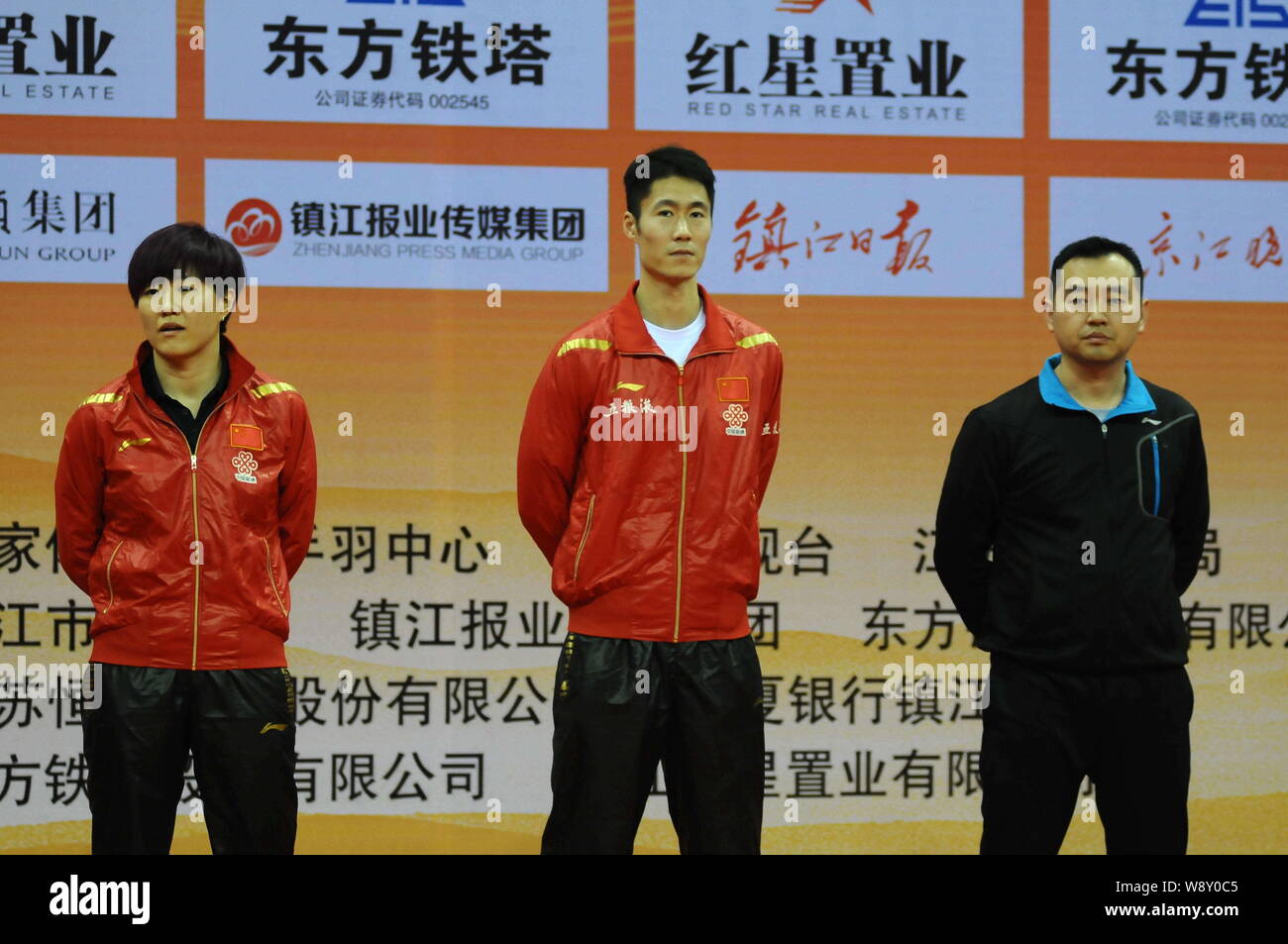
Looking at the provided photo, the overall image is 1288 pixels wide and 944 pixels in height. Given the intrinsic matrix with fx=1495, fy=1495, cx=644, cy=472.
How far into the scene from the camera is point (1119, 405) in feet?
9.18

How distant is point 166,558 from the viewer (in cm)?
278

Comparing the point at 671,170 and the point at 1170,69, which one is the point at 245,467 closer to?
the point at 671,170

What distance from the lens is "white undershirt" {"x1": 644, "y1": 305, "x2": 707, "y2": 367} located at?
9.47ft

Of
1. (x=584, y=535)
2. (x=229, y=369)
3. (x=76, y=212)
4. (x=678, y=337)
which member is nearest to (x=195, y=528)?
(x=229, y=369)

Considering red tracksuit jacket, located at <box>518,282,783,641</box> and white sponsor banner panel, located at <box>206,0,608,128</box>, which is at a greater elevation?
white sponsor banner panel, located at <box>206,0,608,128</box>

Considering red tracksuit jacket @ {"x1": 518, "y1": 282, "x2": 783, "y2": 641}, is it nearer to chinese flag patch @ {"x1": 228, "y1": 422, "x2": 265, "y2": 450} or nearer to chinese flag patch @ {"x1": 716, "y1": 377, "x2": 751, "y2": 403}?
chinese flag patch @ {"x1": 716, "y1": 377, "x2": 751, "y2": 403}

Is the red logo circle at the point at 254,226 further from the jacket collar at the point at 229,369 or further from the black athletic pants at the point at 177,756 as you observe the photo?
the black athletic pants at the point at 177,756

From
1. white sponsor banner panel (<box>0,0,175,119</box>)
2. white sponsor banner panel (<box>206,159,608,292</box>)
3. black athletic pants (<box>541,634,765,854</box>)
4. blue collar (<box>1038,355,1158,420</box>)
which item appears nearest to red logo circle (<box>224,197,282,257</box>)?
white sponsor banner panel (<box>206,159,608,292</box>)

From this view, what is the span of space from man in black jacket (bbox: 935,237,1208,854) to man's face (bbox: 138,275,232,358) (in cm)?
145

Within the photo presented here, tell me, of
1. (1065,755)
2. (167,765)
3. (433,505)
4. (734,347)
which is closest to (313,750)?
(433,505)

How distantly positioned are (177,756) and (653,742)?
0.88 m
